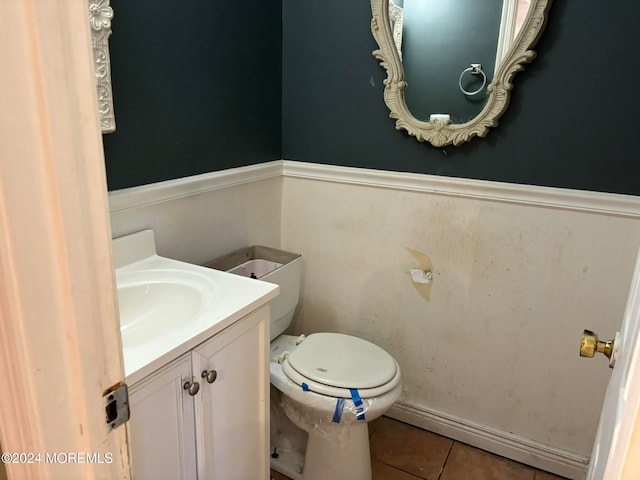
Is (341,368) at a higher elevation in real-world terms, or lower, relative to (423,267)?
lower

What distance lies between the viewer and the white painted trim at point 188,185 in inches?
56.3

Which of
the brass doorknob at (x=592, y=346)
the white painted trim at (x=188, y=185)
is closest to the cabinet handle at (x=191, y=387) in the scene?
the white painted trim at (x=188, y=185)

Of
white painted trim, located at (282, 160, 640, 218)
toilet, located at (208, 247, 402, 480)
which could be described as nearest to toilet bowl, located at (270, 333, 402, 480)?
toilet, located at (208, 247, 402, 480)

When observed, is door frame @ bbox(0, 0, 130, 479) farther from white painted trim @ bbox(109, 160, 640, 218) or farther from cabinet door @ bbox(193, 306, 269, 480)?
white painted trim @ bbox(109, 160, 640, 218)

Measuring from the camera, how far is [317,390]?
153cm

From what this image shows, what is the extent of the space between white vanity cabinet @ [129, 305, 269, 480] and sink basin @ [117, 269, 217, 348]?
0.16m

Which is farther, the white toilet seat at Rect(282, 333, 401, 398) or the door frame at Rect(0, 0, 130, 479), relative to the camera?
the white toilet seat at Rect(282, 333, 401, 398)

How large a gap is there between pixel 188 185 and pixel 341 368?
0.80 m

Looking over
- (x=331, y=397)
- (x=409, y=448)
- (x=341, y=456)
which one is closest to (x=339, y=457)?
(x=341, y=456)

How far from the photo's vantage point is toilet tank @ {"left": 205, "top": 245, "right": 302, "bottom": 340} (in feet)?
5.69

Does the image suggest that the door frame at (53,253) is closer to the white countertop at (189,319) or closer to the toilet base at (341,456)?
the white countertop at (189,319)

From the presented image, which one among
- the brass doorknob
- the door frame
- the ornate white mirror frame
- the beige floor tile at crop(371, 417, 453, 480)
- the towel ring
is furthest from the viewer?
the beige floor tile at crop(371, 417, 453, 480)

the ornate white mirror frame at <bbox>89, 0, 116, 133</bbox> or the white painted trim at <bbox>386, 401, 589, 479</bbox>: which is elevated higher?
the ornate white mirror frame at <bbox>89, 0, 116, 133</bbox>

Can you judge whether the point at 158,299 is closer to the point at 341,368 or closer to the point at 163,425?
the point at 163,425
